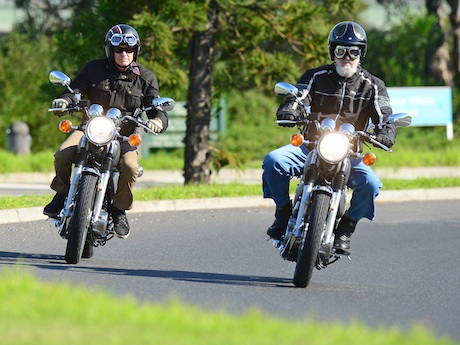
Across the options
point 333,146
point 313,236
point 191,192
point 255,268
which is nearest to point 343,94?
→ point 333,146

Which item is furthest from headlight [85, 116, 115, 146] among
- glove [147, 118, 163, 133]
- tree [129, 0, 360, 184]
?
tree [129, 0, 360, 184]

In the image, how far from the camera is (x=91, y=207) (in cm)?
863

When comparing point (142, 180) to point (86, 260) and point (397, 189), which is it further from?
point (86, 260)

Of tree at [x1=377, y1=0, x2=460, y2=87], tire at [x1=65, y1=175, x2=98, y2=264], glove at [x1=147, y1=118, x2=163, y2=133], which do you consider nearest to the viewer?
tire at [x1=65, y1=175, x2=98, y2=264]

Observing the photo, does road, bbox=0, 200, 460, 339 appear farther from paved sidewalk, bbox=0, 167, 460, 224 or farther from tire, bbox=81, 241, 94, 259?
paved sidewalk, bbox=0, 167, 460, 224

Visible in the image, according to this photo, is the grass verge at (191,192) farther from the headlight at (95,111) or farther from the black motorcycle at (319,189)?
the black motorcycle at (319,189)

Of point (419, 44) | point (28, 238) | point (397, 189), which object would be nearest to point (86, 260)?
point (28, 238)

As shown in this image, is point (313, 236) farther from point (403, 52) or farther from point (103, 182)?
point (403, 52)

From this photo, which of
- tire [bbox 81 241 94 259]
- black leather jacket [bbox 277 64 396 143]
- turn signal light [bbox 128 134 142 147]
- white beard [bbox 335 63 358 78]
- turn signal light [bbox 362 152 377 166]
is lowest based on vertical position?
tire [bbox 81 241 94 259]

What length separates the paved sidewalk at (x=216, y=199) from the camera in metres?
12.2

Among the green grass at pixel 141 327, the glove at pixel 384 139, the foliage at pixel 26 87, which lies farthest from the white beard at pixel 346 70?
the foliage at pixel 26 87

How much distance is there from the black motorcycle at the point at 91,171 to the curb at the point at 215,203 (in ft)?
10.2

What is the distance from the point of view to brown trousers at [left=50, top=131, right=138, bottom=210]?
29.9 feet

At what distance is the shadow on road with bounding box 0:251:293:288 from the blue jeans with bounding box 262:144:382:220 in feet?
1.90
